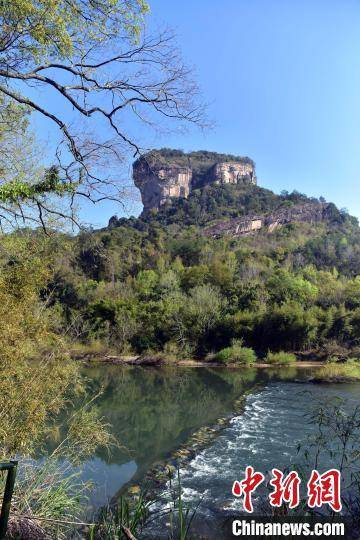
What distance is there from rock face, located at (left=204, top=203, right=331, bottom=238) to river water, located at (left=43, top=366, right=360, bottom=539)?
157 ft

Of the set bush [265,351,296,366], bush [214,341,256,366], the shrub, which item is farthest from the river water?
bush [265,351,296,366]

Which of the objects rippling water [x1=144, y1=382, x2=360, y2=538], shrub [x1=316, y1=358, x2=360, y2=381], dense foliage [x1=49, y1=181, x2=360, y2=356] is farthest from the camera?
dense foliage [x1=49, y1=181, x2=360, y2=356]

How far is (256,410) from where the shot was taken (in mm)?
13180

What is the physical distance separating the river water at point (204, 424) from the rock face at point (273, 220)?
47990 millimetres

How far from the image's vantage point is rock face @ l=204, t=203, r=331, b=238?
227 feet

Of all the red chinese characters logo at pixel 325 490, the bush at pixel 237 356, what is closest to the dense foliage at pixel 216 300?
the bush at pixel 237 356

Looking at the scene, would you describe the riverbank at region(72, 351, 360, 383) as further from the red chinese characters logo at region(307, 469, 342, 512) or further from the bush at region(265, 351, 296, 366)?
the red chinese characters logo at region(307, 469, 342, 512)

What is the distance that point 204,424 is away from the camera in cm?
1205

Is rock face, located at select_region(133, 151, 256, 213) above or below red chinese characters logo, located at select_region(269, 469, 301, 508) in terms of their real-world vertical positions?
above

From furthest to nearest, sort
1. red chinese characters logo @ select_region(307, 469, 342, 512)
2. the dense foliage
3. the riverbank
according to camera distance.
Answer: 1. the dense foliage
2. the riverbank
3. red chinese characters logo @ select_region(307, 469, 342, 512)

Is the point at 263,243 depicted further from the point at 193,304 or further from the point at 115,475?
the point at 115,475

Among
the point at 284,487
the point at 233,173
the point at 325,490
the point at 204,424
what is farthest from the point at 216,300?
the point at 233,173

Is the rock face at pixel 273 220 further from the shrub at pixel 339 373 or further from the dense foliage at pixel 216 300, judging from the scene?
the shrub at pixel 339 373

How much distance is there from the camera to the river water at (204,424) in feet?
24.5
